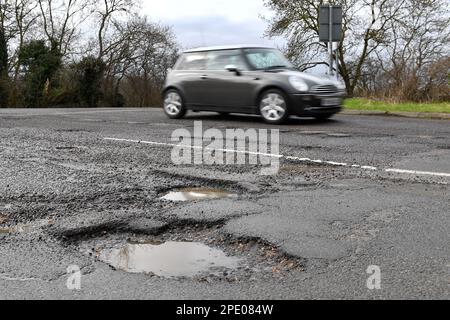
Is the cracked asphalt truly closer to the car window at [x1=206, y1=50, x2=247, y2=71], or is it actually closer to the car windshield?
the car windshield

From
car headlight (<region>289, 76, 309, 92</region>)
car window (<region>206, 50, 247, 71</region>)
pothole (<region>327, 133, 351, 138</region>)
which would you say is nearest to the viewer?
pothole (<region>327, 133, 351, 138</region>)

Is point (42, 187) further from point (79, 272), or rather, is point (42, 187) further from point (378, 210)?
point (378, 210)

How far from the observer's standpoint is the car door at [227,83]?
1102 cm

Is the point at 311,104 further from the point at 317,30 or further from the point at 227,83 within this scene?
the point at 317,30

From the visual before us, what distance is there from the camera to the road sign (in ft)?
51.6

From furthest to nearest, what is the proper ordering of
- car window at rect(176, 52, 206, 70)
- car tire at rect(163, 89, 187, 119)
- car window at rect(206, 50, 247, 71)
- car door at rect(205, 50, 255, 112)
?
1. car tire at rect(163, 89, 187, 119)
2. car window at rect(176, 52, 206, 70)
3. car window at rect(206, 50, 247, 71)
4. car door at rect(205, 50, 255, 112)

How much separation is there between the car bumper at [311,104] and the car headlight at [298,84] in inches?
5.1

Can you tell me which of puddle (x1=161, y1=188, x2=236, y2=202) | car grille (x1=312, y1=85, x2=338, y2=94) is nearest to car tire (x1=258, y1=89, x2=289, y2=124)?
car grille (x1=312, y1=85, x2=338, y2=94)

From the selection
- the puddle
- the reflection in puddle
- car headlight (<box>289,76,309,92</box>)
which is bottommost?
the reflection in puddle

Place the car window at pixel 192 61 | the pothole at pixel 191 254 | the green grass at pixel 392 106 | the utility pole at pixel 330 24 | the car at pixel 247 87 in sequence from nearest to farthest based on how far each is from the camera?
the pothole at pixel 191 254 < the car at pixel 247 87 < the car window at pixel 192 61 < the green grass at pixel 392 106 < the utility pole at pixel 330 24

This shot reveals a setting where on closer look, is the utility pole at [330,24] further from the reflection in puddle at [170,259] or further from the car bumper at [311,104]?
the reflection in puddle at [170,259]

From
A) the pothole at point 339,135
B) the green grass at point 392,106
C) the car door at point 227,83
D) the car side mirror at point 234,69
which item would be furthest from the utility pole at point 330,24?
the pothole at point 339,135

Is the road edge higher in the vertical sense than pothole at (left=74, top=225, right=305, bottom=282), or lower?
higher

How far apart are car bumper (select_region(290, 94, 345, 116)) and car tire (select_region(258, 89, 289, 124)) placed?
187 mm
